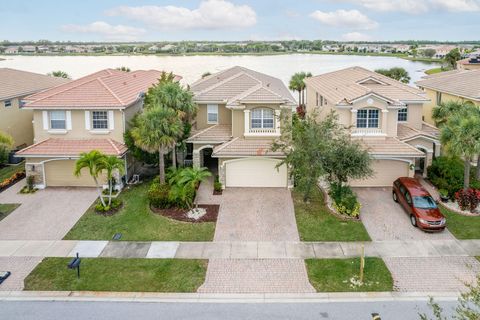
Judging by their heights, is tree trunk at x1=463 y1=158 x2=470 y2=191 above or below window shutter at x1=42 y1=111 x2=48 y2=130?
below

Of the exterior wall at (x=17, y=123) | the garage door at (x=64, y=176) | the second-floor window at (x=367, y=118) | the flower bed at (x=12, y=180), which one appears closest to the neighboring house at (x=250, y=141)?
the second-floor window at (x=367, y=118)

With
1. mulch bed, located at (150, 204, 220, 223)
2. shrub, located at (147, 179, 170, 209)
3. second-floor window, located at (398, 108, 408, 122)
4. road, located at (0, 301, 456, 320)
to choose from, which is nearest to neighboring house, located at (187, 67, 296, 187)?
mulch bed, located at (150, 204, 220, 223)

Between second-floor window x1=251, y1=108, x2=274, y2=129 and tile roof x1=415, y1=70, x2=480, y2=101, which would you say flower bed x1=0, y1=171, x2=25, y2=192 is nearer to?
second-floor window x1=251, y1=108, x2=274, y2=129

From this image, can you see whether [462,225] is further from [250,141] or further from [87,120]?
[87,120]

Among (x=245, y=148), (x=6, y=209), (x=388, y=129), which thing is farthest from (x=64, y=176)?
(x=388, y=129)

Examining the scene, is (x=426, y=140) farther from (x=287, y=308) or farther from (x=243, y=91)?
(x=287, y=308)

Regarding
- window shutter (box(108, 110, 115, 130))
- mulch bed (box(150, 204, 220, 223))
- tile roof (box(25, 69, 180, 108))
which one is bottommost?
mulch bed (box(150, 204, 220, 223))
